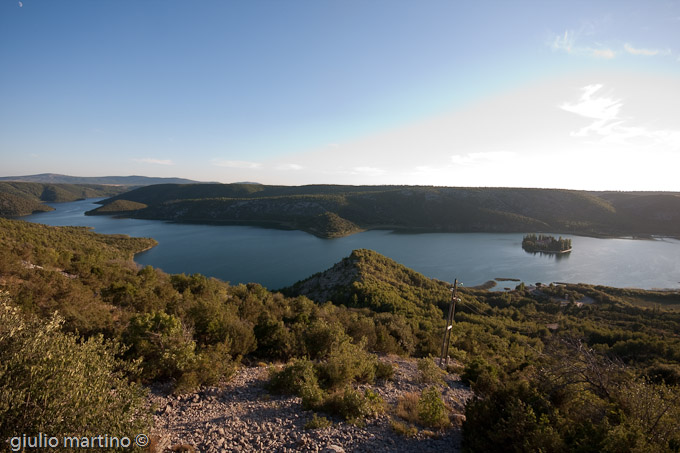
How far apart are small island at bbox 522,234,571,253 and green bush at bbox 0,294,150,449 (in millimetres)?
111032

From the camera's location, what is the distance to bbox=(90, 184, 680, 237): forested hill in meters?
125

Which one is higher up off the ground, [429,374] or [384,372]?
[384,372]

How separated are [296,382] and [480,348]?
1600 cm

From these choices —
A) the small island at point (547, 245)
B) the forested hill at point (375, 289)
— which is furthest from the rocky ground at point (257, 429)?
the small island at point (547, 245)

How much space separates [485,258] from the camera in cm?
8244

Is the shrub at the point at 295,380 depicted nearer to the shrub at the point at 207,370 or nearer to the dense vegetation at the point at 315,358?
the dense vegetation at the point at 315,358

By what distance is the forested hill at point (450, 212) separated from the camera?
125m

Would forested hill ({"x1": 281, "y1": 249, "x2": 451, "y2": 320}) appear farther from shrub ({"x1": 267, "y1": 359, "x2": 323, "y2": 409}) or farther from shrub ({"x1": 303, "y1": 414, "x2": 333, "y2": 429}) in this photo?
shrub ({"x1": 303, "y1": 414, "x2": 333, "y2": 429})

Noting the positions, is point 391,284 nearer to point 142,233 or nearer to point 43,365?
point 43,365

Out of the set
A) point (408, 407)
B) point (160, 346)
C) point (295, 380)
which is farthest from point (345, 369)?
point (160, 346)

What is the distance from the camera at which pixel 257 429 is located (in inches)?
249

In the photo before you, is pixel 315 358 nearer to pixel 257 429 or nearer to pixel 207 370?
pixel 207 370

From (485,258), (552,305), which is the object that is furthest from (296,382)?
(485,258)

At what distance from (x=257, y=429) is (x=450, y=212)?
14595cm
